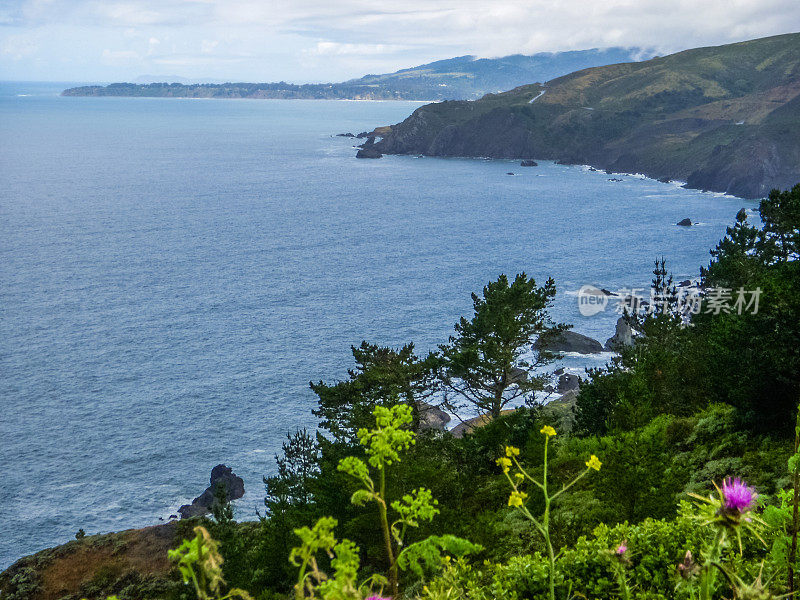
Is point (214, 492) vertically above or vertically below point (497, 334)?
below

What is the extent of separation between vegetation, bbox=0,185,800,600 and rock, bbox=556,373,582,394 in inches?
742

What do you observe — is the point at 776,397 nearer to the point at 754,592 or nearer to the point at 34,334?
the point at 754,592

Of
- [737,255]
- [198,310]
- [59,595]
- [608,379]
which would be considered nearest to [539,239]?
[198,310]

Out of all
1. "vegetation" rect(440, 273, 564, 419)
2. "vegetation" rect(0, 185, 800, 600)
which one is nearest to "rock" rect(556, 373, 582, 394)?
"vegetation" rect(0, 185, 800, 600)

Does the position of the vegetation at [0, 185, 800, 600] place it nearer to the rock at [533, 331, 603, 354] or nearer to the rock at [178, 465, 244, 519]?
the rock at [178, 465, 244, 519]

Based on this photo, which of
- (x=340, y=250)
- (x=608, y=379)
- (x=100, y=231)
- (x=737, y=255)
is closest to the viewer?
(x=608, y=379)

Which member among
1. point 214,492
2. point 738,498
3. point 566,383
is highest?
point 738,498

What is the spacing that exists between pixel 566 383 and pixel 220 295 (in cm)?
5055

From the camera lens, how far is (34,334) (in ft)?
248

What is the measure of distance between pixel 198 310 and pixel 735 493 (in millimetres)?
85972

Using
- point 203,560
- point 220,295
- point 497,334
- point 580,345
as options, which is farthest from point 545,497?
point 220,295

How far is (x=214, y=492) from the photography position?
48.6 m

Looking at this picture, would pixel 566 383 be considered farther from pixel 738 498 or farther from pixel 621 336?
pixel 738 498

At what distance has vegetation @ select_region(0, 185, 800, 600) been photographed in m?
4.48
